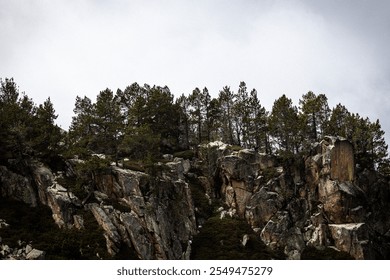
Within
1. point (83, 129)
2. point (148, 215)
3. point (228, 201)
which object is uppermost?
point (83, 129)

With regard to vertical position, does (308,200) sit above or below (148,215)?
above

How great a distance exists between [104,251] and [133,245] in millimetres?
3607

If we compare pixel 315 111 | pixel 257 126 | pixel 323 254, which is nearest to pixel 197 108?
pixel 257 126

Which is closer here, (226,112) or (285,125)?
(285,125)

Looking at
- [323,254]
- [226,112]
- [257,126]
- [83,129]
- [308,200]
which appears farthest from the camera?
[226,112]

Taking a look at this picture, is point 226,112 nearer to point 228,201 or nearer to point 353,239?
point 228,201

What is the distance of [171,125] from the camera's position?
6431cm

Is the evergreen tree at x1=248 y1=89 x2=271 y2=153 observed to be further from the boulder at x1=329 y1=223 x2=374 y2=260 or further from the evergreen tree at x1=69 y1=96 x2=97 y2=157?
the evergreen tree at x1=69 y1=96 x2=97 y2=157

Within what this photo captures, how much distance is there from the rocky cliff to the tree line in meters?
3.48

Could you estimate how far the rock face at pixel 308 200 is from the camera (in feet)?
141

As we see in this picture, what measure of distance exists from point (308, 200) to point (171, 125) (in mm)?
28686

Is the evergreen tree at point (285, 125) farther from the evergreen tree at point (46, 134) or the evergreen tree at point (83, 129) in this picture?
Result: the evergreen tree at point (46, 134)

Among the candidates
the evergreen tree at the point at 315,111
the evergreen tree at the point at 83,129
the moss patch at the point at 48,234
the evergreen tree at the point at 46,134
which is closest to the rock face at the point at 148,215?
the moss patch at the point at 48,234
